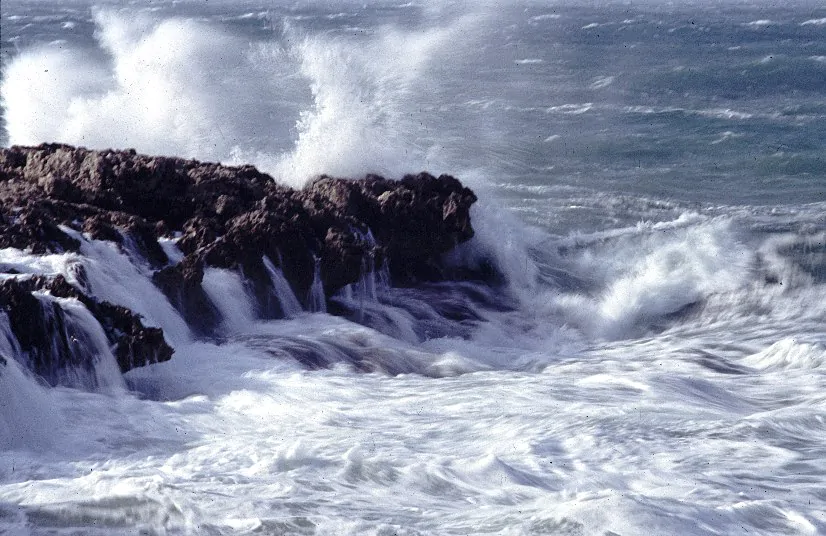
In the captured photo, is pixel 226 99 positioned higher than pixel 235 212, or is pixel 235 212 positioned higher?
pixel 226 99

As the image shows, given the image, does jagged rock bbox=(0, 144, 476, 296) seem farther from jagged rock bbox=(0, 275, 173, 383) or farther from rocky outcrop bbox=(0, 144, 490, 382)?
jagged rock bbox=(0, 275, 173, 383)

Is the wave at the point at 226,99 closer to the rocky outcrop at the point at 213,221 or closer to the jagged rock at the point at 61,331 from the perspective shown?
the rocky outcrop at the point at 213,221

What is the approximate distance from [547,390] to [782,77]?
2523 cm

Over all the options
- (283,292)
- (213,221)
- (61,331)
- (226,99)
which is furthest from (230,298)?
(226,99)

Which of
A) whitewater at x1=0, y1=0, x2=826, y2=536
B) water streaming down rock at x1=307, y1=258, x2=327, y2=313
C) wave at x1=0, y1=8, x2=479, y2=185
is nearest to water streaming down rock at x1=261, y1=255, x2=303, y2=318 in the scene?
whitewater at x1=0, y1=0, x2=826, y2=536

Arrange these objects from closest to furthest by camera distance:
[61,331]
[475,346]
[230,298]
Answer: [61,331]
[230,298]
[475,346]

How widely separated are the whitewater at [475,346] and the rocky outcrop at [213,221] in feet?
0.82

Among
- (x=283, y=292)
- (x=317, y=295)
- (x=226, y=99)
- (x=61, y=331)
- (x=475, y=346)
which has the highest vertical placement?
(x=226, y=99)

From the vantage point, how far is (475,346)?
12703mm

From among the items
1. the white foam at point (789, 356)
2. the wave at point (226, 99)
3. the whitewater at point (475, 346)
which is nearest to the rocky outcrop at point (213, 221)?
the whitewater at point (475, 346)

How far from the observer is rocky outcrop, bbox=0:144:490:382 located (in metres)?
12.0

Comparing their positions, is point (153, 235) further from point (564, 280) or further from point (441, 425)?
point (564, 280)

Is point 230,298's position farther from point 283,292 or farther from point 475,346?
point 475,346

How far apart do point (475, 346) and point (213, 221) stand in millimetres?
3118
